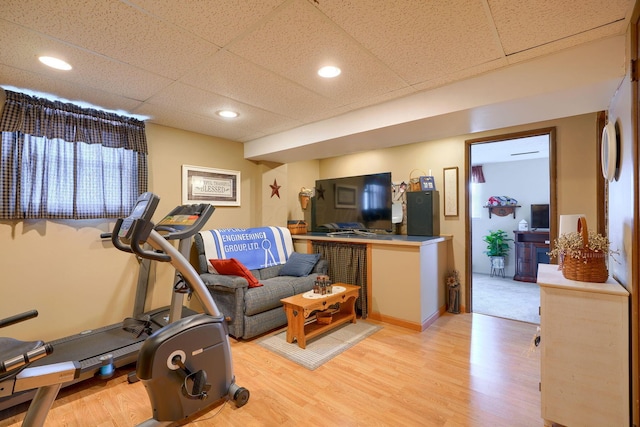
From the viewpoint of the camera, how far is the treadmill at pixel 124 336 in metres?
2.09

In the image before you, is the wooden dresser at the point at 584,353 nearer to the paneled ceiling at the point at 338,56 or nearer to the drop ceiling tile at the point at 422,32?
the paneled ceiling at the point at 338,56

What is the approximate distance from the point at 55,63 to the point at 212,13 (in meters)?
1.30

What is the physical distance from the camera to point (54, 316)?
2.57 meters

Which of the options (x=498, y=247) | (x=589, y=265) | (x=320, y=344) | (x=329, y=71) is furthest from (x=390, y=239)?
(x=498, y=247)

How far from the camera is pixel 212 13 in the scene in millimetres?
1484

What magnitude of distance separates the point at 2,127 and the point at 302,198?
3.50 m

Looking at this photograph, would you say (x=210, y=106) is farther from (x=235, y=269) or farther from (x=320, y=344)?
(x=320, y=344)

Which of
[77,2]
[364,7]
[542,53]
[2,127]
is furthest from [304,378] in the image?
[2,127]

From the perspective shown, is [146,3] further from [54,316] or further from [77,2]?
[54,316]

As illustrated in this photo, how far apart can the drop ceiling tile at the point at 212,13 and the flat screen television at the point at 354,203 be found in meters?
2.70

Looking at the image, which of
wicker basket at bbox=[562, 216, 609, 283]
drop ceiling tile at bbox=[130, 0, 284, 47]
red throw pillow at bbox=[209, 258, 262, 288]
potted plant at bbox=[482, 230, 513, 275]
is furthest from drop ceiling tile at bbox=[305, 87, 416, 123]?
potted plant at bbox=[482, 230, 513, 275]

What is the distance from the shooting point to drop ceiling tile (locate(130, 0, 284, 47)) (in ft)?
4.64

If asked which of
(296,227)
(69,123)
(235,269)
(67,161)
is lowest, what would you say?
(235,269)

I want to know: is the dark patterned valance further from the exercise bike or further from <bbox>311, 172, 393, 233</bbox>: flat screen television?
<bbox>311, 172, 393, 233</bbox>: flat screen television
